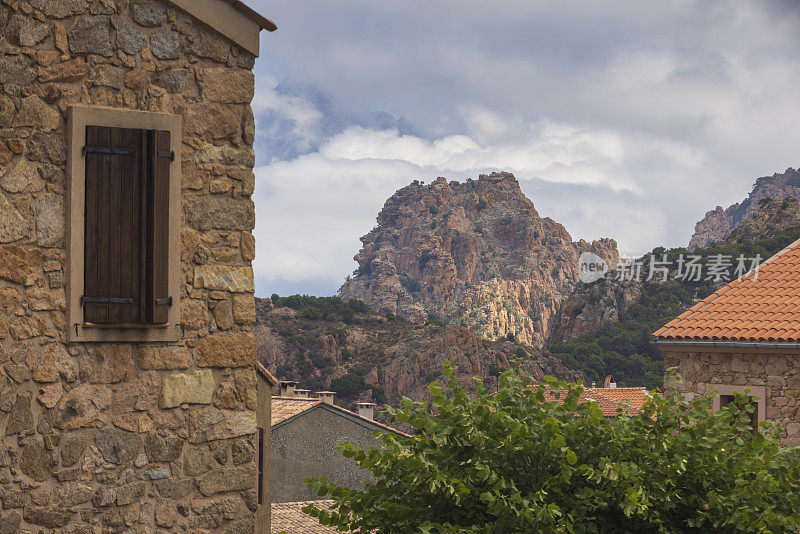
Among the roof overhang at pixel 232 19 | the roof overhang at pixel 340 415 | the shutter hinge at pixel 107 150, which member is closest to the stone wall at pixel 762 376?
the roof overhang at pixel 232 19

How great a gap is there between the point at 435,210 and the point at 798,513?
12374 centimetres

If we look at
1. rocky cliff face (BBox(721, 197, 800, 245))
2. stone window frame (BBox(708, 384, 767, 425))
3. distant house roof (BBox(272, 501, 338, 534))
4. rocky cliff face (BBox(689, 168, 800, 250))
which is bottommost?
distant house roof (BBox(272, 501, 338, 534))

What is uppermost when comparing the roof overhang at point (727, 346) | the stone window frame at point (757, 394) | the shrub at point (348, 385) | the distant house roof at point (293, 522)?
the roof overhang at point (727, 346)

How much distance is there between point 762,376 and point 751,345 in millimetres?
636

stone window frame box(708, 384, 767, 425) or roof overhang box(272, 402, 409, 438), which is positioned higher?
stone window frame box(708, 384, 767, 425)

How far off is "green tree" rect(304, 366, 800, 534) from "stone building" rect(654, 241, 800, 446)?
6402 mm

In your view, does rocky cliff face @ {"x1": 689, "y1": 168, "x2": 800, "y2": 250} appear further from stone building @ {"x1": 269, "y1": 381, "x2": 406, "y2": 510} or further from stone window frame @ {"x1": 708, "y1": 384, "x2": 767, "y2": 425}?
stone window frame @ {"x1": 708, "y1": 384, "x2": 767, "y2": 425}

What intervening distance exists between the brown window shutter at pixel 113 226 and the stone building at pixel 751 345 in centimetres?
1056

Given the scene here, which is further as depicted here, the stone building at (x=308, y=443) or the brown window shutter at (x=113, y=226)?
the stone building at (x=308, y=443)

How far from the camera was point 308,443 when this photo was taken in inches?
927

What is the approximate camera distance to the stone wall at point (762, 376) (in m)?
12.9

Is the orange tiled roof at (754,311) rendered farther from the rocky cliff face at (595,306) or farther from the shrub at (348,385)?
the rocky cliff face at (595,306)

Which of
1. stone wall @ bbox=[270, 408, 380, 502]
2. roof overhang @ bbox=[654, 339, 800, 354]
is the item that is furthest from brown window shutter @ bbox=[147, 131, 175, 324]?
stone wall @ bbox=[270, 408, 380, 502]

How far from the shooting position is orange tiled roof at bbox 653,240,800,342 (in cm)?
1317
